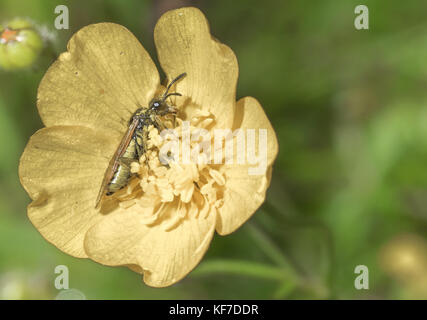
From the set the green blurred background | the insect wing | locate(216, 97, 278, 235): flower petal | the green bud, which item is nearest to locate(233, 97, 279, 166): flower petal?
locate(216, 97, 278, 235): flower petal

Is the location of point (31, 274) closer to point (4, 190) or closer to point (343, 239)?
point (4, 190)

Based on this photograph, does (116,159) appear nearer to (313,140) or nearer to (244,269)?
(244,269)

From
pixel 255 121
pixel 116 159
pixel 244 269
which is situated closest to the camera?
pixel 255 121

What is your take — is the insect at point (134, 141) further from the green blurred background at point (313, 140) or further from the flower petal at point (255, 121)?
the green blurred background at point (313, 140)

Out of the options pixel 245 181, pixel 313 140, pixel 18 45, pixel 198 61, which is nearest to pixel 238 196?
pixel 245 181

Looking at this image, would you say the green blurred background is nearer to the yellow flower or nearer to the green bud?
the green bud
